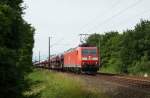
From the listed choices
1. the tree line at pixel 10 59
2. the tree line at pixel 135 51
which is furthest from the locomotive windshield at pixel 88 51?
the tree line at pixel 10 59

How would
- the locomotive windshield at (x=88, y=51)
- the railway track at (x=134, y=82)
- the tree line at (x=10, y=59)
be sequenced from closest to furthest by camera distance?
the tree line at (x=10, y=59), the railway track at (x=134, y=82), the locomotive windshield at (x=88, y=51)

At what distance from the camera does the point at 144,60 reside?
60.3m

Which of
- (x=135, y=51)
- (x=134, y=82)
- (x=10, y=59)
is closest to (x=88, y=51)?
(x=135, y=51)

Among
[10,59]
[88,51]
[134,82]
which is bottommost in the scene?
[134,82]

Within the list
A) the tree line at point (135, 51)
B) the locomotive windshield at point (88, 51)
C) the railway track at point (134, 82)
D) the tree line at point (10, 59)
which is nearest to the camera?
the tree line at point (10, 59)

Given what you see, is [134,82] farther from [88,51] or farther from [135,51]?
[135,51]

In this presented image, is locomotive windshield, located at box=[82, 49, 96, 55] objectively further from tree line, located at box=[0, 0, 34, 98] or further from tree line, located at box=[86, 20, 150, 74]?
tree line, located at box=[0, 0, 34, 98]

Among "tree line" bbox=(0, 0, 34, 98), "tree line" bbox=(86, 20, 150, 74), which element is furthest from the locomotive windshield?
"tree line" bbox=(0, 0, 34, 98)

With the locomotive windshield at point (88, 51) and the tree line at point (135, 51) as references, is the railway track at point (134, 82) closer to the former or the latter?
the locomotive windshield at point (88, 51)

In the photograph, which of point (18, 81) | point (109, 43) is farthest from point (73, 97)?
point (109, 43)

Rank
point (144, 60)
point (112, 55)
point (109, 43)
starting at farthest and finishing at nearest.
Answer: point (109, 43) < point (112, 55) < point (144, 60)

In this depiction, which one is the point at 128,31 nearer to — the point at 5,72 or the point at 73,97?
the point at 73,97

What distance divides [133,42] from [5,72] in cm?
5230

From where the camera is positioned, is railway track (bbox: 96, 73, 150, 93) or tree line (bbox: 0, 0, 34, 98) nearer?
tree line (bbox: 0, 0, 34, 98)
